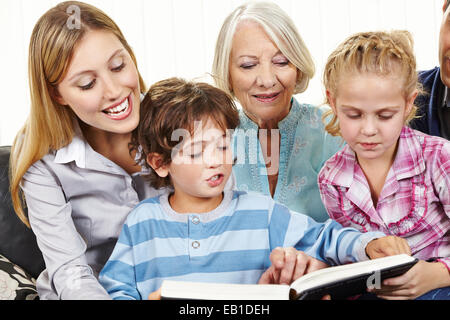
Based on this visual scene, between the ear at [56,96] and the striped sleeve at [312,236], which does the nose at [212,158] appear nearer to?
the striped sleeve at [312,236]

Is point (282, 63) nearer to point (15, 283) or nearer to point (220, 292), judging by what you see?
point (220, 292)

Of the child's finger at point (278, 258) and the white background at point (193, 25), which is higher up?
the white background at point (193, 25)

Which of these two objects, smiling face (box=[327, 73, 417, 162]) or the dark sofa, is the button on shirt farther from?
smiling face (box=[327, 73, 417, 162])

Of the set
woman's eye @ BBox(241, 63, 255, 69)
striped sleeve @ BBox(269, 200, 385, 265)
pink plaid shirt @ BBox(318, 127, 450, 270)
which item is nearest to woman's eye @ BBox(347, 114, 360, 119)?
pink plaid shirt @ BBox(318, 127, 450, 270)

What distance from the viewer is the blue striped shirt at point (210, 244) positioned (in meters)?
1.45

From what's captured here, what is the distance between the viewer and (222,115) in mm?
1486

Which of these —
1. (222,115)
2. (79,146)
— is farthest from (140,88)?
(222,115)

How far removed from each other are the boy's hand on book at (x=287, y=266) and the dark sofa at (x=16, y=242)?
894 mm

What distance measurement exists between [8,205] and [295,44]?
1.18 meters

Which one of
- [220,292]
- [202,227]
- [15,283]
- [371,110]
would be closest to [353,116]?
[371,110]

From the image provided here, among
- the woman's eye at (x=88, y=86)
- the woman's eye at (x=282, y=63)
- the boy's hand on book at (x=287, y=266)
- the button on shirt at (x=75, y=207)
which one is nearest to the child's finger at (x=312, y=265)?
the boy's hand on book at (x=287, y=266)

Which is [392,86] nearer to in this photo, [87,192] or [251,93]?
[251,93]

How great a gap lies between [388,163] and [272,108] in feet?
1.48

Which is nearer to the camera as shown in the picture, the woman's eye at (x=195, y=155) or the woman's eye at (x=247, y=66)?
the woman's eye at (x=195, y=155)
